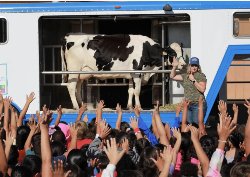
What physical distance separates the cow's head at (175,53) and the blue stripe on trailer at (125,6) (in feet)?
3.17

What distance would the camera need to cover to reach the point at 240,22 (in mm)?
10695

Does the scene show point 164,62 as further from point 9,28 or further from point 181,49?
point 9,28

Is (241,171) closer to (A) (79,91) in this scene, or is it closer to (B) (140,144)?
(B) (140,144)

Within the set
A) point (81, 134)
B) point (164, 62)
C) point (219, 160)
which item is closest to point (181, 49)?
point (164, 62)

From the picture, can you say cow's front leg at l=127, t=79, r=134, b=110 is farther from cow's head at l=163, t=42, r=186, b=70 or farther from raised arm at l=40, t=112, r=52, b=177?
Answer: raised arm at l=40, t=112, r=52, b=177

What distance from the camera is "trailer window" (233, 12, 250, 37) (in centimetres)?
1062

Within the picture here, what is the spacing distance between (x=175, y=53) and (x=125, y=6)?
1.32 m

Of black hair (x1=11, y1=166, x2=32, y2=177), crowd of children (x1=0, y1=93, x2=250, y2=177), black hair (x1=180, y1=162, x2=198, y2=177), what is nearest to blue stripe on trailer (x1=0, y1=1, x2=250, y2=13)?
crowd of children (x1=0, y1=93, x2=250, y2=177)

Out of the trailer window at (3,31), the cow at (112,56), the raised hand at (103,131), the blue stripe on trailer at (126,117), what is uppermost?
the trailer window at (3,31)

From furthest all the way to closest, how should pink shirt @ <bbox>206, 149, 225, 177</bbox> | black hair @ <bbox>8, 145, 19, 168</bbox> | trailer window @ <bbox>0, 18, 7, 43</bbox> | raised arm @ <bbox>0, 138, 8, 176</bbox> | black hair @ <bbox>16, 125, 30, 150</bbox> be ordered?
trailer window @ <bbox>0, 18, 7, 43</bbox> → black hair @ <bbox>16, 125, 30, 150</bbox> → black hair @ <bbox>8, 145, 19, 168</bbox> → raised arm @ <bbox>0, 138, 8, 176</bbox> → pink shirt @ <bbox>206, 149, 225, 177</bbox>

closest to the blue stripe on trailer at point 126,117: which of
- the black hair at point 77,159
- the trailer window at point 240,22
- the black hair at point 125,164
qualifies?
the trailer window at point 240,22

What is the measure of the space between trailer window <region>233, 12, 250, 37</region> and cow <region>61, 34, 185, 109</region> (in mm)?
1220

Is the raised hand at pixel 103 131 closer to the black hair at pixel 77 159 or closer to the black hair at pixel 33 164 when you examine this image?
the black hair at pixel 77 159

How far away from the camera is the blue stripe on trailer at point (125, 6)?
418 inches
